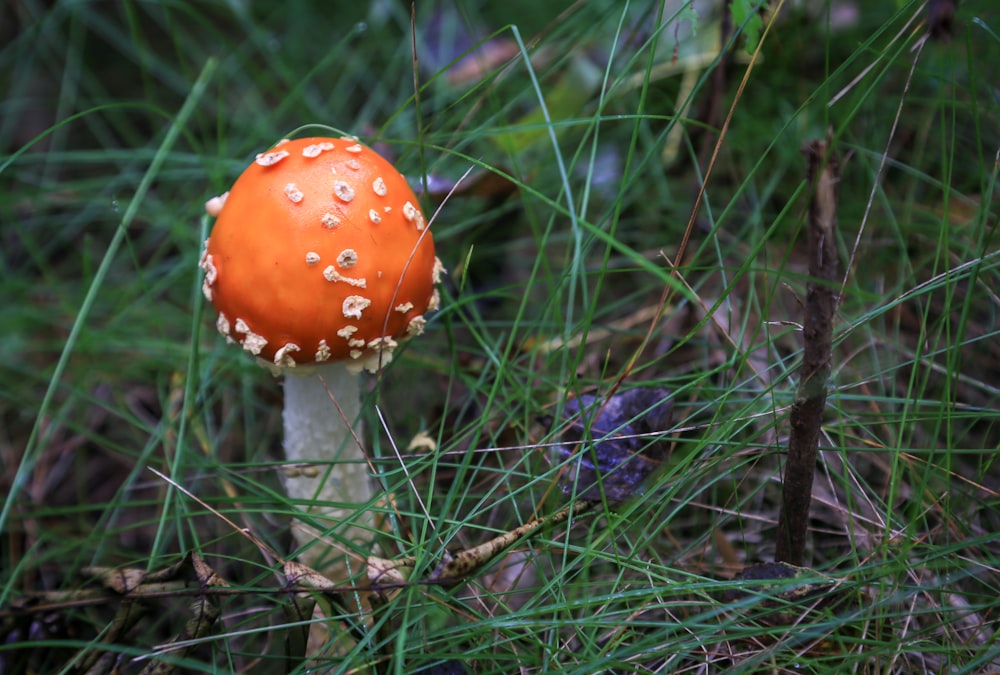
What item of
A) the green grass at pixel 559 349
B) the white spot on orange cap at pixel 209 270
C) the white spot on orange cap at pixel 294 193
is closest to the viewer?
the green grass at pixel 559 349

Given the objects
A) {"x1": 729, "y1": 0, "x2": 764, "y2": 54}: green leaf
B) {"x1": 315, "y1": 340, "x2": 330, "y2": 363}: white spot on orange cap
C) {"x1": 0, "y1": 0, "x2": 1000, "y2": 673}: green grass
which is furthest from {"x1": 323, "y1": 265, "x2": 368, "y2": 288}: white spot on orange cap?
{"x1": 729, "y1": 0, "x2": 764, "y2": 54}: green leaf

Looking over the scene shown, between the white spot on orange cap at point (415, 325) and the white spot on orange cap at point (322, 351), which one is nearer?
the white spot on orange cap at point (322, 351)

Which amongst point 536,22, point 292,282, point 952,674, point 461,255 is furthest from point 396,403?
point 536,22

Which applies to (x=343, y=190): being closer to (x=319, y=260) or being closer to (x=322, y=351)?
(x=319, y=260)

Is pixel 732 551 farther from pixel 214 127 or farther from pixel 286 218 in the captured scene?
pixel 214 127

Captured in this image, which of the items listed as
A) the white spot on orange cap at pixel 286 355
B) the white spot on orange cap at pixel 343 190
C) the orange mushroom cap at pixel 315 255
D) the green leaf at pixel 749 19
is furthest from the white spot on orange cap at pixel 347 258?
the green leaf at pixel 749 19

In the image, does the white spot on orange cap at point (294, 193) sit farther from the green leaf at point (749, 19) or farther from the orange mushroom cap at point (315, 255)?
the green leaf at point (749, 19)

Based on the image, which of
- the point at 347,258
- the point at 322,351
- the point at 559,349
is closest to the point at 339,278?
the point at 347,258
